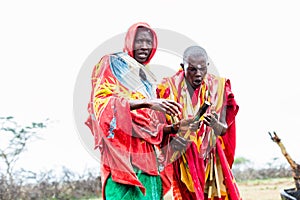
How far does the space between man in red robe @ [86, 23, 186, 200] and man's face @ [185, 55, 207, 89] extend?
588mm

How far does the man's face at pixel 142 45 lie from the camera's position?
4832mm

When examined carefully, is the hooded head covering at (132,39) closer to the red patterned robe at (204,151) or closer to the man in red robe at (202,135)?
the man in red robe at (202,135)

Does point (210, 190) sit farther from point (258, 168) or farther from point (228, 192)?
point (258, 168)

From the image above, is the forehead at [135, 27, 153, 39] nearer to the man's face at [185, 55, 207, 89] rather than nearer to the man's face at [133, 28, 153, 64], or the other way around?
the man's face at [133, 28, 153, 64]

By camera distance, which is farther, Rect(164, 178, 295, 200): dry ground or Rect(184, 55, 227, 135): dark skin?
Rect(164, 178, 295, 200): dry ground

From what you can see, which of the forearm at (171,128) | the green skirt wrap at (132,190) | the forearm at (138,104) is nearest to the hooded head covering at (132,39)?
the forearm at (138,104)

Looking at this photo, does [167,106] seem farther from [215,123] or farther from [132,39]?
[215,123]

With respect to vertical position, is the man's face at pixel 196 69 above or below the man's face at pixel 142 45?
below

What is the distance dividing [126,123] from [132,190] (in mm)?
495

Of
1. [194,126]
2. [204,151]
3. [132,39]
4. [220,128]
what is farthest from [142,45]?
[204,151]

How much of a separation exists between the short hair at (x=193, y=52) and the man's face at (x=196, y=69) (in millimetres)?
32

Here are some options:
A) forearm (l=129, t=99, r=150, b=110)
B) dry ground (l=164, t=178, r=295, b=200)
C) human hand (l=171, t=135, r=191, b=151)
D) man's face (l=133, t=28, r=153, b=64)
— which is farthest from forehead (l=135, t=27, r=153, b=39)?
dry ground (l=164, t=178, r=295, b=200)

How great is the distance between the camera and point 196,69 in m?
5.29

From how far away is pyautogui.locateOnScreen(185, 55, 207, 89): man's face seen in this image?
5270 mm
